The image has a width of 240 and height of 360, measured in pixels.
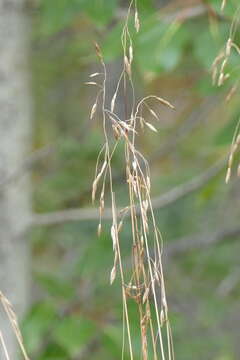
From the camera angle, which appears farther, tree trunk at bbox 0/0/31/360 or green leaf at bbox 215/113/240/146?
tree trunk at bbox 0/0/31/360

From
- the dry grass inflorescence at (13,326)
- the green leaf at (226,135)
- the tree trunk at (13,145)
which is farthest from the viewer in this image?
the tree trunk at (13,145)

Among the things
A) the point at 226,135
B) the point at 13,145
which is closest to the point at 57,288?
the point at 13,145

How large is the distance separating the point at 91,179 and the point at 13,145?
35.9 inches

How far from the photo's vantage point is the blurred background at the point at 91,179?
2.92 meters

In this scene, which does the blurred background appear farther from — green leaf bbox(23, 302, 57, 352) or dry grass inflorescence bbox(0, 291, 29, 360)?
dry grass inflorescence bbox(0, 291, 29, 360)

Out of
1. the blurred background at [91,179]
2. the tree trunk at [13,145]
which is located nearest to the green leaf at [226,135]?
the blurred background at [91,179]

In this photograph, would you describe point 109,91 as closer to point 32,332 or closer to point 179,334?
point 179,334

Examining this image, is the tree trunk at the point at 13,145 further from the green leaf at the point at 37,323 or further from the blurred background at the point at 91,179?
the green leaf at the point at 37,323

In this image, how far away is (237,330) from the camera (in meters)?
6.23

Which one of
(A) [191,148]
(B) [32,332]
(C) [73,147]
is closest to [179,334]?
(A) [191,148]

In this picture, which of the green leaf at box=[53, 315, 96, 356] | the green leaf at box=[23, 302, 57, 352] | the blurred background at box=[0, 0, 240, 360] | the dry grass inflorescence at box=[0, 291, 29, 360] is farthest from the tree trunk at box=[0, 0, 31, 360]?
the dry grass inflorescence at box=[0, 291, 29, 360]

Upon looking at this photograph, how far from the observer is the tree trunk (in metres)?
3.33

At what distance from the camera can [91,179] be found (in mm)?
4258

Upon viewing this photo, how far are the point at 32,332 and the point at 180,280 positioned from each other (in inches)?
77.7
